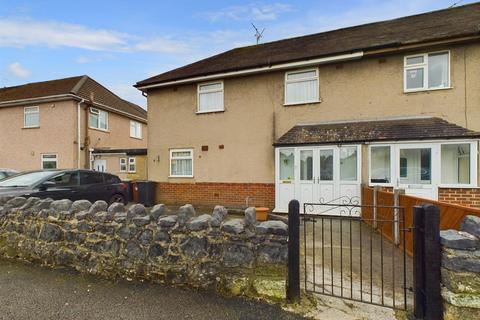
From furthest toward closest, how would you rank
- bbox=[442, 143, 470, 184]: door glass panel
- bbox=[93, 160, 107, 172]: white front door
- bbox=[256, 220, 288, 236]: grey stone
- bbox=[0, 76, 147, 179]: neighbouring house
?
1. bbox=[93, 160, 107, 172]: white front door
2. bbox=[0, 76, 147, 179]: neighbouring house
3. bbox=[442, 143, 470, 184]: door glass panel
4. bbox=[256, 220, 288, 236]: grey stone

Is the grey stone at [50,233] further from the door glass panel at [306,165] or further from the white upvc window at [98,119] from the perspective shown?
the white upvc window at [98,119]

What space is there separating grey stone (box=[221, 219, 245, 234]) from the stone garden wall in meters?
1.99

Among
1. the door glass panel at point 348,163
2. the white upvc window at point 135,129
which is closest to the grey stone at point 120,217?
the door glass panel at point 348,163

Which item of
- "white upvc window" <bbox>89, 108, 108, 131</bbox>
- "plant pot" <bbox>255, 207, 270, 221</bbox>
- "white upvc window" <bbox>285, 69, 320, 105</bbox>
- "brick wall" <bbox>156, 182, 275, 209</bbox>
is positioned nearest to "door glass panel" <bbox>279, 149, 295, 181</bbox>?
"brick wall" <bbox>156, 182, 275, 209</bbox>

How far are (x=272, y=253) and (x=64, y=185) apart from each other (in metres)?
7.08

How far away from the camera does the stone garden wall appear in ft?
8.24

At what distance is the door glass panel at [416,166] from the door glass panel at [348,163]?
125cm

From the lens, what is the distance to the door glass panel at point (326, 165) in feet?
29.0

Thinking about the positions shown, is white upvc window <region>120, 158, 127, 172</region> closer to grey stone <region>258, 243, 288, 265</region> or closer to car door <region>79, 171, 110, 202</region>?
car door <region>79, 171, 110, 202</region>

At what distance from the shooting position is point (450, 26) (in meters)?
8.80

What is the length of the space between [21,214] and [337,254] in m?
5.35

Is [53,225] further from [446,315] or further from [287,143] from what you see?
[287,143]

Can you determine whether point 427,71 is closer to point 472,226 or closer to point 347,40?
point 347,40

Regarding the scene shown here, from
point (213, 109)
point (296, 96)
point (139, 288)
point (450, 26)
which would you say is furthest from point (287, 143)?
point (139, 288)
